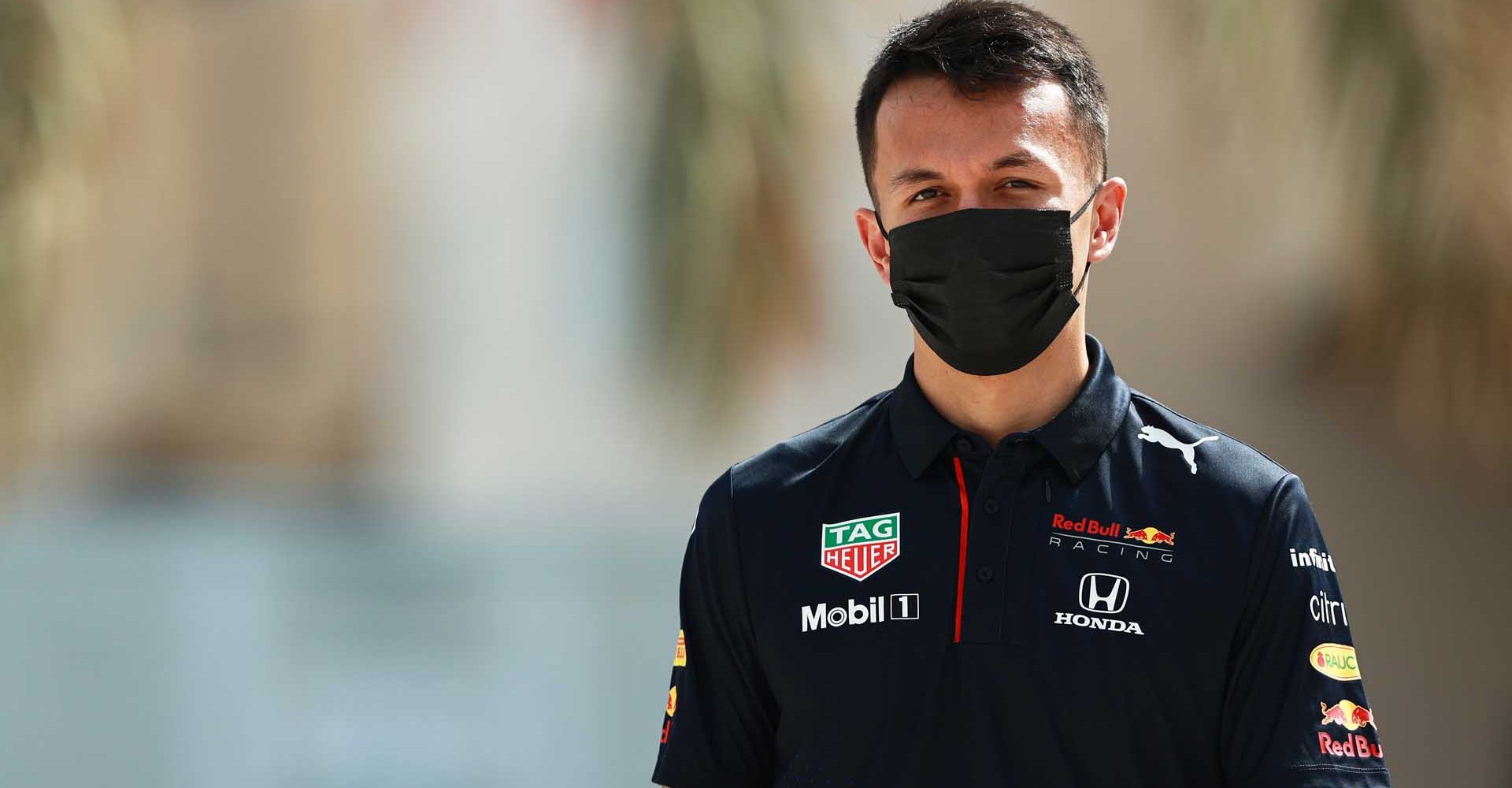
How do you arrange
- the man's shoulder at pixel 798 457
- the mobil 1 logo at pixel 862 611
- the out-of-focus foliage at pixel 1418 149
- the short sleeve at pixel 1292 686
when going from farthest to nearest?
1. the out-of-focus foliage at pixel 1418 149
2. the man's shoulder at pixel 798 457
3. the mobil 1 logo at pixel 862 611
4. the short sleeve at pixel 1292 686

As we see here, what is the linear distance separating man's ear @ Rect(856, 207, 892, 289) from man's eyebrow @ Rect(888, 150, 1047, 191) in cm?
5

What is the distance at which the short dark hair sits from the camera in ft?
4.11

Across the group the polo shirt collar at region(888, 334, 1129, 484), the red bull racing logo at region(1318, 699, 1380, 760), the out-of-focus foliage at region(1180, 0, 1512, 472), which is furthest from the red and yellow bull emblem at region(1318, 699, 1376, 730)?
the out-of-focus foliage at region(1180, 0, 1512, 472)

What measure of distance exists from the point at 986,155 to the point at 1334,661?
488mm

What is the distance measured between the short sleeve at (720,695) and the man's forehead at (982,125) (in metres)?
0.37

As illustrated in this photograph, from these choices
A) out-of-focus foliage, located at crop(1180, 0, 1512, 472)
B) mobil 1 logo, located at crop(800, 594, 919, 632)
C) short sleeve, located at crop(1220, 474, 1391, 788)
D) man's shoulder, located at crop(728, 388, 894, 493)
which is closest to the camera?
short sleeve, located at crop(1220, 474, 1391, 788)

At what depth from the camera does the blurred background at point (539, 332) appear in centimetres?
128

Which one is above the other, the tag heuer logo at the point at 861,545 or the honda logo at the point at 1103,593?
the tag heuer logo at the point at 861,545

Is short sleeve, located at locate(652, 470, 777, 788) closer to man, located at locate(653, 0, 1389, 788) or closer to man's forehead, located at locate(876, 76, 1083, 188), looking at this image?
man, located at locate(653, 0, 1389, 788)

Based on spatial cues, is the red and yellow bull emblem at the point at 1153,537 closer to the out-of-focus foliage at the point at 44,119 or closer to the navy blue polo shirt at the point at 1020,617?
the navy blue polo shirt at the point at 1020,617

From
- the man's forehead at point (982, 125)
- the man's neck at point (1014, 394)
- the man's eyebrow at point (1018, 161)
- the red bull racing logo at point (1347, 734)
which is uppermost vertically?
the man's forehead at point (982, 125)

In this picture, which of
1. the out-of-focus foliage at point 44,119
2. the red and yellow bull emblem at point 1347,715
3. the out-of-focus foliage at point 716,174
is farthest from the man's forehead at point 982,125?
the out-of-focus foliage at point 44,119

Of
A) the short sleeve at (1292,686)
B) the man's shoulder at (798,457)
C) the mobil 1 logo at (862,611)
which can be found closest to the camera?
the short sleeve at (1292,686)

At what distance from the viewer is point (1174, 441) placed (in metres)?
1.25
